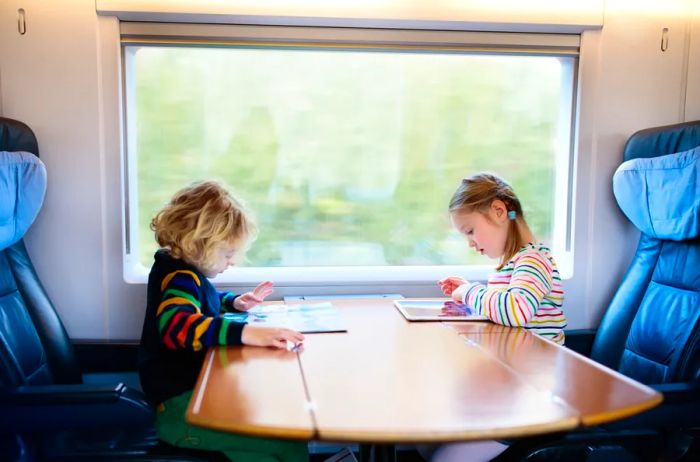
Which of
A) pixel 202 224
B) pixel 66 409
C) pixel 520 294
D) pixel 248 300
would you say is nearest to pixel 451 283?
pixel 520 294

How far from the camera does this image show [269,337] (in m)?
1.61

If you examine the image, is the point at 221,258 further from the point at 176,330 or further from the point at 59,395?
the point at 59,395

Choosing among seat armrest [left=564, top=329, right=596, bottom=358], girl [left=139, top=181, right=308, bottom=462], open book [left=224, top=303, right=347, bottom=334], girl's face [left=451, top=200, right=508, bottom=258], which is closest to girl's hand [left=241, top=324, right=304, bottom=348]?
girl [left=139, top=181, right=308, bottom=462]

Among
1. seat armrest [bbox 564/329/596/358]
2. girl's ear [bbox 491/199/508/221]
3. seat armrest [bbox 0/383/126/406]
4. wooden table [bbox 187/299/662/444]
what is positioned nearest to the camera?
wooden table [bbox 187/299/662/444]

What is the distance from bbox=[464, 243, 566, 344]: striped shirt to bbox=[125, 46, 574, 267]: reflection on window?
76 centimetres

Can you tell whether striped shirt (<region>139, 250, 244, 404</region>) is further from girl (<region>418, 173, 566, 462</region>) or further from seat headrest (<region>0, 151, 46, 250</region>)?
girl (<region>418, 173, 566, 462</region>)

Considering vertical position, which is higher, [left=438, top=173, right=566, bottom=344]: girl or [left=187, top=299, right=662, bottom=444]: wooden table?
[left=438, top=173, right=566, bottom=344]: girl

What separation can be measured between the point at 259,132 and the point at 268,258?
54cm

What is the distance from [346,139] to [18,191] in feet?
4.19

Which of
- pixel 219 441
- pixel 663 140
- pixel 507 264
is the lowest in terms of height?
pixel 219 441

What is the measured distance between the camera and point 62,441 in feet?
6.41

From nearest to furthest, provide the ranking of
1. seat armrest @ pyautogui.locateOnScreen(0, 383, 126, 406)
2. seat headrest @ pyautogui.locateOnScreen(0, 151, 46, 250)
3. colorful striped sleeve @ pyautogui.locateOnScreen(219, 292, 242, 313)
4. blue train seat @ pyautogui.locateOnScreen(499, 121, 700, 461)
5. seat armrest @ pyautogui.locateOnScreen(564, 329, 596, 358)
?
1. seat armrest @ pyautogui.locateOnScreen(0, 383, 126, 406)
2. blue train seat @ pyautogui.locateOnScreen(499, 121, 700, 461)
3. seat headrest @ pyautogui.locateOnScreen(0, 151, 46, 250)
4. colorful striped sleeve @ pyautogui.locateOnScreen(219, 292, 242, 313)
5. seat armrest @ pyautogui.locateOnScreen(564, 329, 596, 358)

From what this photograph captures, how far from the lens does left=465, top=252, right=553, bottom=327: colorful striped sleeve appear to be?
1824 millimetres

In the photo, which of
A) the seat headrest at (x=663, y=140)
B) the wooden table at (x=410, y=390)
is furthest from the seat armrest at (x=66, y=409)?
the seat headrest at (x=663, y=140)
